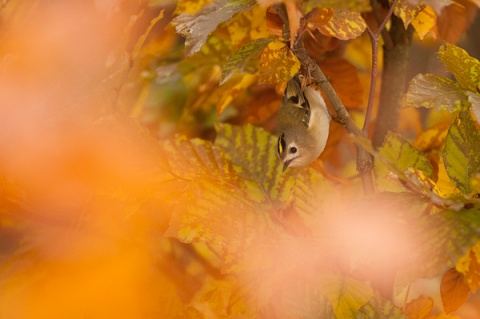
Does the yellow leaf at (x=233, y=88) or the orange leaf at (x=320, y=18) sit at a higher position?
the orange leaf at (x=320, y=18)

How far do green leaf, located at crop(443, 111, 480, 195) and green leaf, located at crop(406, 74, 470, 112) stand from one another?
0.01m

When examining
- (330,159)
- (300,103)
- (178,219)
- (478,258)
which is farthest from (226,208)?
(300,103)

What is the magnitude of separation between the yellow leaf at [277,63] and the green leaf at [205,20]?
0.09 ft

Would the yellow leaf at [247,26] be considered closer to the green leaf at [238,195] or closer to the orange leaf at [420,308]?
the green leaf at [238,195]

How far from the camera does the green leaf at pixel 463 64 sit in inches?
9.9

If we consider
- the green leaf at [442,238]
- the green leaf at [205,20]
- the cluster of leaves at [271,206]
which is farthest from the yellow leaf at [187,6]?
the green leaf at [442,238]

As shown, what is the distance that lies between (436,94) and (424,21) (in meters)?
0.11

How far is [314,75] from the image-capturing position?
0.26 meters

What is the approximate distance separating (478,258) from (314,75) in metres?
0.12

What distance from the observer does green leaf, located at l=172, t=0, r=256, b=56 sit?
23cm

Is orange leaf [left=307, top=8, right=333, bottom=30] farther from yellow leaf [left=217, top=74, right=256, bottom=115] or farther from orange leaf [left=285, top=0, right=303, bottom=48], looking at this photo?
yellow leaf [left=217, top=74, right=256, bottom=115]

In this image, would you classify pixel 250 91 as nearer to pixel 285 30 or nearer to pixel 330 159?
pixel 330 159

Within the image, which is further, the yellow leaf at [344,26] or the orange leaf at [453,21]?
the orange leaf at [453,21]

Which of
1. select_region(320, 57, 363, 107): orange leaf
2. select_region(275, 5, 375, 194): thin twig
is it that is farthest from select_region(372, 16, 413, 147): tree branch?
select_region(275, 5, 375, 194): thin twig
